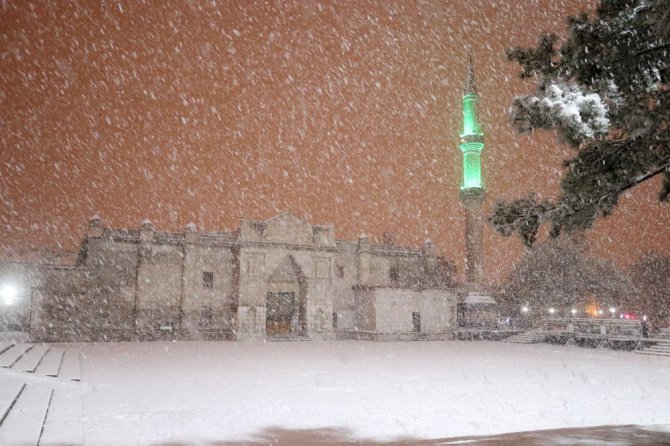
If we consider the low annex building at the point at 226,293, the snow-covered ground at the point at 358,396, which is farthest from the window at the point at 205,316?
the snow-covered ground at the point at 358,396

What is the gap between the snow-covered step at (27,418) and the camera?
24.1ft

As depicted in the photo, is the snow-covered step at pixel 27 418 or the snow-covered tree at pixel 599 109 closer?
the snow-covered tree at pixel 599 109

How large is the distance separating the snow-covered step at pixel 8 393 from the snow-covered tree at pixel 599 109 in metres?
8.60

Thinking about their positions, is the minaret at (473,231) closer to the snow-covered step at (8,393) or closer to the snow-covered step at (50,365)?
the snow-covered step at (50,365)

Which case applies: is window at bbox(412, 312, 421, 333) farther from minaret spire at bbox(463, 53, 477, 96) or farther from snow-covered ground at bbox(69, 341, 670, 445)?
minaret spire at bbox(463, 53, 477, 96)

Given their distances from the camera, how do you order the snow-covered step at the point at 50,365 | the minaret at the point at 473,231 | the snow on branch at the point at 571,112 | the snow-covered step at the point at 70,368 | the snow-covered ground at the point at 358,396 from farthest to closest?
the minaret at the point at 473,231
the snow-covered step at the point at 50,365
the snow-covered step at the point at 70,368
the snow-covered ground at the point at 358,396
the snow on branch at the point at 571,112

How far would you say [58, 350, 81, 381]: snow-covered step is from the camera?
13.9m

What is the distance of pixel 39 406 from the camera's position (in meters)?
9.52

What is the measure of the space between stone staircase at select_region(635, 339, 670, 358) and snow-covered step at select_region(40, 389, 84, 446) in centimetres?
2527

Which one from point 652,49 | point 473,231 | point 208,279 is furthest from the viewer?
point 473,231

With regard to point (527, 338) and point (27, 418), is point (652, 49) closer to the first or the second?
point (27, 418)

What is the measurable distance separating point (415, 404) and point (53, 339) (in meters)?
25.1

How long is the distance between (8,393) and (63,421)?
223 centimetres

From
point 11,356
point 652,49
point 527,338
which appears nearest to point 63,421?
point 11,356
